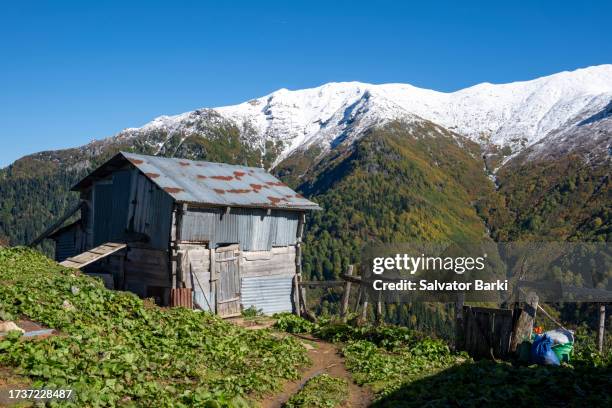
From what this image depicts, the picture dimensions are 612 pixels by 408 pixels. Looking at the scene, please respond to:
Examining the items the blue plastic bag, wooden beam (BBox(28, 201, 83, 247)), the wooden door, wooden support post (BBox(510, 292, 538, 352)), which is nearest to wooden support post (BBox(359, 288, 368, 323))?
wooden support post (BBox(510, 292, 538, 352))

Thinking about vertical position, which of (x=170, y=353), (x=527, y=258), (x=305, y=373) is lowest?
(x=305, y=373)

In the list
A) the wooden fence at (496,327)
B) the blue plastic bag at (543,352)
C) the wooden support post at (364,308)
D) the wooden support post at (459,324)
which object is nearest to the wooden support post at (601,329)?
the wooden fence at (496,327)

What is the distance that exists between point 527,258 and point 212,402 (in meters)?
13.5

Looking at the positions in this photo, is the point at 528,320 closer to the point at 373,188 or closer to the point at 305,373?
the point at 305,373

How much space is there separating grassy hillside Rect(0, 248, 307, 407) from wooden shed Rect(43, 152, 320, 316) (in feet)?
16.9

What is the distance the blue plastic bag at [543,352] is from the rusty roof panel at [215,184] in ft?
47.4

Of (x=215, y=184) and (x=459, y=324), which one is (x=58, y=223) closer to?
(x=215, y=184)

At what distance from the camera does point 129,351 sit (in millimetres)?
10797

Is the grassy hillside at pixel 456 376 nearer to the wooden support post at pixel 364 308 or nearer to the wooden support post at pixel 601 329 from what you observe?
the wooden support post at pixel 601 329

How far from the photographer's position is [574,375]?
38.3ft

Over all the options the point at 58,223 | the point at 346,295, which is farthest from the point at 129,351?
the point at 58,223

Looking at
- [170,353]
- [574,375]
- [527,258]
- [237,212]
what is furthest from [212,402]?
[237,212]

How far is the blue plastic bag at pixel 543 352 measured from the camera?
13.6m

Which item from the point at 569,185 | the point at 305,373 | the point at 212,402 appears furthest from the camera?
the point at 569,185
